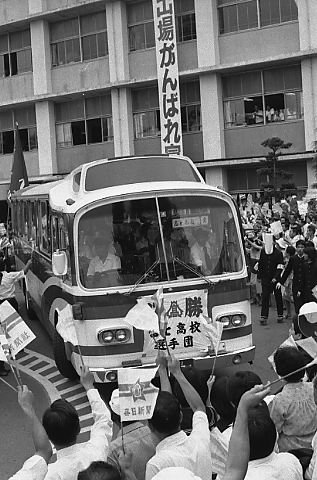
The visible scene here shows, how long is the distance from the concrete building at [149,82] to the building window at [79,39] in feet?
0.17

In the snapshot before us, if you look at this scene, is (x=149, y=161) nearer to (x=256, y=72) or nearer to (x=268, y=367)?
(x=268, y=367)

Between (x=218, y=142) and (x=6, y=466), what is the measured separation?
1003 inches

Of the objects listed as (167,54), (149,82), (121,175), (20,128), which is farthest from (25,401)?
(20,128)

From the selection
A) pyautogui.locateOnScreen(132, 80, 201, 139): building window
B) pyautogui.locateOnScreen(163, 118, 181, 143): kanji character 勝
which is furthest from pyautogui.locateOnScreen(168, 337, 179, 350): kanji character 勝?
pyautogui.locateOnScreen(132, 80, 201, 139): building window

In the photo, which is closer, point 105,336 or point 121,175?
point 105,336

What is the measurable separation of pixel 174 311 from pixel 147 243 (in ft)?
2.90

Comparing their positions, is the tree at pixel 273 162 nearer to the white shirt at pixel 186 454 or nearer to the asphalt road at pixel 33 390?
the asphalt road at pixel 33 390

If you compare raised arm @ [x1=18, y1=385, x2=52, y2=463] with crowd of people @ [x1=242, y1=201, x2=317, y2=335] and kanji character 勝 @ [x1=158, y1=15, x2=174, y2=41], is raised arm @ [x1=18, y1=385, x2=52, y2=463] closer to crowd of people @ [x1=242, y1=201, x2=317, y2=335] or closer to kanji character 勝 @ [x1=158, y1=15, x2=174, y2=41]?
crowd of people @ [x1=242, y1=201, x2=317, y2=335]

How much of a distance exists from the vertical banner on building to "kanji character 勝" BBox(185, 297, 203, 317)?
2163 centimetres

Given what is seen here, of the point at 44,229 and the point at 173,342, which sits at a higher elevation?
the point at 44,229

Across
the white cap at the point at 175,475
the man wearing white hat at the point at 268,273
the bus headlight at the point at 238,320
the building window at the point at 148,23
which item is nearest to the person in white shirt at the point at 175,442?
the white cap at the point at 175,475

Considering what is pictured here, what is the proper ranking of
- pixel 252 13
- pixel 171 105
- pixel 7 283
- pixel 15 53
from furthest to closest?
pixel 15 53, pixel 171 105, pixel 252 13, pixel 7 283

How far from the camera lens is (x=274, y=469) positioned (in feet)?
11.2

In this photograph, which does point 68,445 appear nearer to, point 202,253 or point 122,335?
point 122,335
